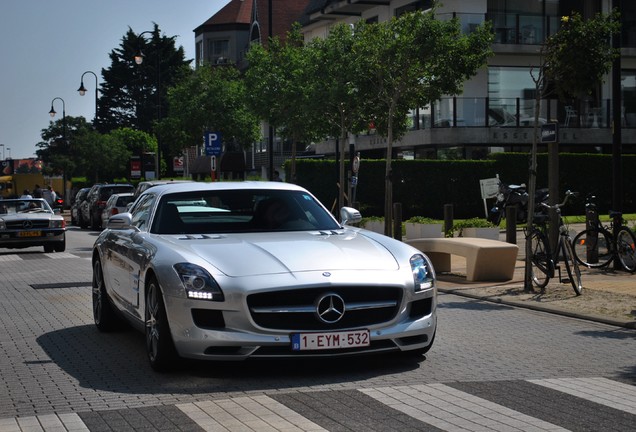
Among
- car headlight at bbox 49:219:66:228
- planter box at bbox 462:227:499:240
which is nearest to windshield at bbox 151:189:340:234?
planter box at bbox 462:227:499:240

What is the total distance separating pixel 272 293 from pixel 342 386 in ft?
2.74

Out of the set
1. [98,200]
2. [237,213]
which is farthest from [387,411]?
[98,200]

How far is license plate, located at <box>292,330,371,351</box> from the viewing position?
314 inches

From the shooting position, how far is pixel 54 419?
6820 mm

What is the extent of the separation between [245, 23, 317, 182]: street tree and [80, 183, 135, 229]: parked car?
7413mm

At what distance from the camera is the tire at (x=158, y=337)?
27.2 feet

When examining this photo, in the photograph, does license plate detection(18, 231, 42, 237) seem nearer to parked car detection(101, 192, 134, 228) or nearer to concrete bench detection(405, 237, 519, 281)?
parked car detection(101, 192, 134, 228)

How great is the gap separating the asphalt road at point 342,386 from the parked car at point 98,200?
32.3 metres

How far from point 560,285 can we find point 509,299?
180 centimetres

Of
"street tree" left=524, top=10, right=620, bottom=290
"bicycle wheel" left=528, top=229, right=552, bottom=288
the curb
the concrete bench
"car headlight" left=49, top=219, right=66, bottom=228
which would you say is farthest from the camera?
"car headlight" left=49, top=219, right=66, bottom=228

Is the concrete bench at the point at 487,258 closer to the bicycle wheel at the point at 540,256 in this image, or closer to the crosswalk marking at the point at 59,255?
the bicycle wheel at the point at 540,256

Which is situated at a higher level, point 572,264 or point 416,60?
point 416,60

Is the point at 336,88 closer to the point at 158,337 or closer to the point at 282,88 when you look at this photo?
the point at 282,88

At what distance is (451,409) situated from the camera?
6992 millimetres
